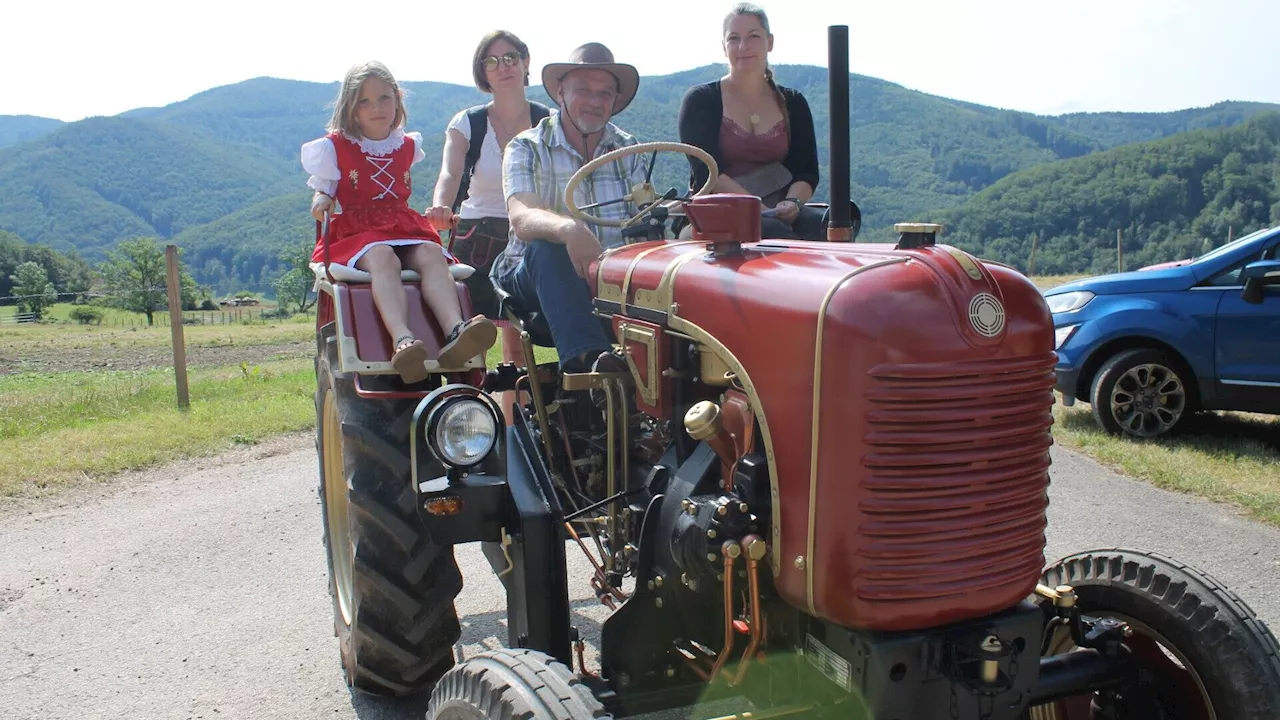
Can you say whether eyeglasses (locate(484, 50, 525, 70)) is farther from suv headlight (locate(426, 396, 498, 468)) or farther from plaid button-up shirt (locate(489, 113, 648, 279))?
suv headlight (locate(426, 396, 498, 468))

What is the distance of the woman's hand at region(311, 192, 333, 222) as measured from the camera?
3.79 metres

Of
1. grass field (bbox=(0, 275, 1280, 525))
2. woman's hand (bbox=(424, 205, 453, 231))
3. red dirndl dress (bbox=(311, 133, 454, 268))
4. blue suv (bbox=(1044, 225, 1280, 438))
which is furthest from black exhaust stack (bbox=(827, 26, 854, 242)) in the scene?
blue suv (bbox=(1044, 225, 1280, 438))

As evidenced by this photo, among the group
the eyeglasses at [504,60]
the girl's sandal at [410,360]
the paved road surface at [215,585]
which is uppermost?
the eyeglasses at [504,60]

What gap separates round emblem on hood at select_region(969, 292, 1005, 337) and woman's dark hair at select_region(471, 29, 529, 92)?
11.7 feet

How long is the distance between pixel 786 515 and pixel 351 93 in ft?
8.93

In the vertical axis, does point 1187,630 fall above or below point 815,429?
below

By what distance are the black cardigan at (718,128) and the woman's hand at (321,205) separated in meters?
1.45

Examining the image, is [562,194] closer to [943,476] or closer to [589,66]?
→ [589,66]

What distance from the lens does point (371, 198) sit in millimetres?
4016

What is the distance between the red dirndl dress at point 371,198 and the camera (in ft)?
12.8

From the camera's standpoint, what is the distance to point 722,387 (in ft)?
8.43

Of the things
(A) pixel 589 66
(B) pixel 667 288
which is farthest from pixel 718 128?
(B) pixel 667 288

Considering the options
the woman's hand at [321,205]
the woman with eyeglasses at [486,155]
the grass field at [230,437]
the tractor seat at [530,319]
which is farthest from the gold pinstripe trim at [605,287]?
the grass field at [230,437]

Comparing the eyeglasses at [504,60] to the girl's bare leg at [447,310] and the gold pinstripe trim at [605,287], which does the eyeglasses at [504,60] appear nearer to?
the girl's bare leg at [447,310]
